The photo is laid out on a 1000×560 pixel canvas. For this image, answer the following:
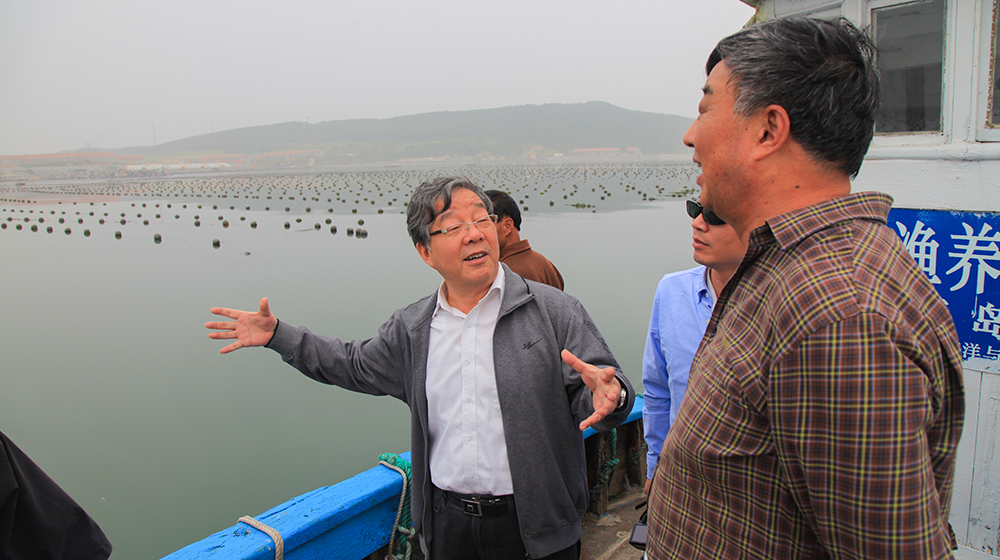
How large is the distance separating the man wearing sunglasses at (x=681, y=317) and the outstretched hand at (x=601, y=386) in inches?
14.1

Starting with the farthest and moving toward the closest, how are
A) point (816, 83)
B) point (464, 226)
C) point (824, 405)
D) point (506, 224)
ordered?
point (506, 224) < point (464, 226) < point (816, 83) < point (824, 405)

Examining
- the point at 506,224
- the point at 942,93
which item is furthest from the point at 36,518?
the point at 942,93

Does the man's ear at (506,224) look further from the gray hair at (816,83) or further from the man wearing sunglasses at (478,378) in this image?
the gray hair at (816,83)

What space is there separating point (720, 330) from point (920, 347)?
0.28m

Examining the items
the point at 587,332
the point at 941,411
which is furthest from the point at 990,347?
the point at 941,411

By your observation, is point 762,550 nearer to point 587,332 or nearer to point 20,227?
point 587,332

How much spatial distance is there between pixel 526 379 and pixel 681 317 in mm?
537

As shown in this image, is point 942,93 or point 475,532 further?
point 942,93

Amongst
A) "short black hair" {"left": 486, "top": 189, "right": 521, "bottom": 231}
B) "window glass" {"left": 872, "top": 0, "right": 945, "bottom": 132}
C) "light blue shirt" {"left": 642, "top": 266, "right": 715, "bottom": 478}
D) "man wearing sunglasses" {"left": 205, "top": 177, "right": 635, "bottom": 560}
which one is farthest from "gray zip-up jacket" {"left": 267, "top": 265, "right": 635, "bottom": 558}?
"window glass" {"left": 872, "top": 0, "right": 945, "bottom": 132}

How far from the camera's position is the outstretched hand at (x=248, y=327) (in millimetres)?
1766

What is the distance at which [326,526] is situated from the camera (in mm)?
1925

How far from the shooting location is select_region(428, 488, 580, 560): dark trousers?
162 cm

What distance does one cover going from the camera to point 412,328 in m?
1.74

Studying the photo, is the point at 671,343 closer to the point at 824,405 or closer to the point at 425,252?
the point at 425,252
